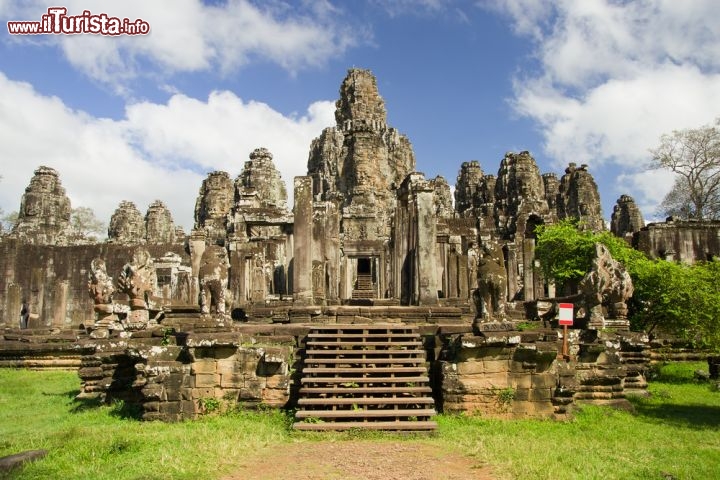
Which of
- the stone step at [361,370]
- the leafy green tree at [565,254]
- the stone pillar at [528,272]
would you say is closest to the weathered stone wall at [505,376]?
the stone step at [361,370]

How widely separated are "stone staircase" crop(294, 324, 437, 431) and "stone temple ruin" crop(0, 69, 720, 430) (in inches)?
1.1

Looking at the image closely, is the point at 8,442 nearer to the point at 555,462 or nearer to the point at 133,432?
the point at 133,432

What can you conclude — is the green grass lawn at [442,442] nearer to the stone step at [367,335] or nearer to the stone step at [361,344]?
the stone step at [361,344]

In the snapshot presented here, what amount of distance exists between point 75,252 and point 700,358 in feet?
90.1

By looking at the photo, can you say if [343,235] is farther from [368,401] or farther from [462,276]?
[368,401]

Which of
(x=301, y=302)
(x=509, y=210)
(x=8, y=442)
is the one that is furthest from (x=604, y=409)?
(x=509, y=210)

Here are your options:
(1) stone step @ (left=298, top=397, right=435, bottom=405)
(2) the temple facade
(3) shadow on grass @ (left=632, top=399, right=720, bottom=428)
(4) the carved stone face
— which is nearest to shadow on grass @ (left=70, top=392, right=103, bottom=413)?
(2) the temple facade

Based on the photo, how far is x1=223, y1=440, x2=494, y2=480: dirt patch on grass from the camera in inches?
233

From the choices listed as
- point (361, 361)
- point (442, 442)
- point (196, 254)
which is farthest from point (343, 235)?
point (442, 442)

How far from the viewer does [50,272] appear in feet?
95.3

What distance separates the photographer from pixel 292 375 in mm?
9250

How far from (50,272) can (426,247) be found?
22.3 m

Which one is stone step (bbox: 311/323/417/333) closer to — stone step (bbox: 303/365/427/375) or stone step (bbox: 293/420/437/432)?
stone step (bbox: 303/365/427/375)

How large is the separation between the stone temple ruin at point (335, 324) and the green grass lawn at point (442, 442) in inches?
18.2
